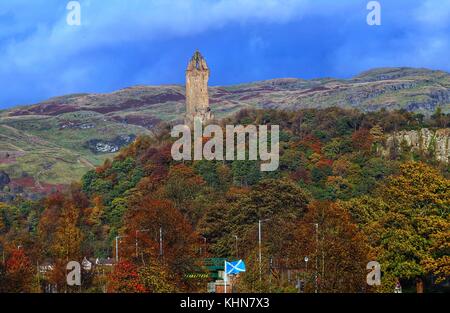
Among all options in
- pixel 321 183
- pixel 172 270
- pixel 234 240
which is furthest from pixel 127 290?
pixel 321 183

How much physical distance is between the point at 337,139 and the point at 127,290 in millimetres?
101852

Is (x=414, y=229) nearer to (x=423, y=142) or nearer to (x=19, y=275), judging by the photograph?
(x=19, y=275)

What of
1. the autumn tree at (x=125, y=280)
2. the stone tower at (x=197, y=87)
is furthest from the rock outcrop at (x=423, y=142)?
the autumn tree at (x=125, y=280)

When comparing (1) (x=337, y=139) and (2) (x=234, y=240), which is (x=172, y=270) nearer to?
(2) (x=234, y=240)

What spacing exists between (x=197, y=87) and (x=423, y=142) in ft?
171

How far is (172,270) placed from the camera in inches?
2803

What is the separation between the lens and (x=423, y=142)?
498 ft

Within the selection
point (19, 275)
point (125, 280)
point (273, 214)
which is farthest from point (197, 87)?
point (125, 280)

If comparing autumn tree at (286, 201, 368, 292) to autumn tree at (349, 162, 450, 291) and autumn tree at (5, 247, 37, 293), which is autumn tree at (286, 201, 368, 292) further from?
autumn tree at (5, 247, 37, 293)

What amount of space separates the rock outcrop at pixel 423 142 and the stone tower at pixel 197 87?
42.7 metres

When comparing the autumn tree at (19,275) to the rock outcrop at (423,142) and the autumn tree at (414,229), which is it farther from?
the rock outcrop at (423,142)

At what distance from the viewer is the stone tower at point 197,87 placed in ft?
617
